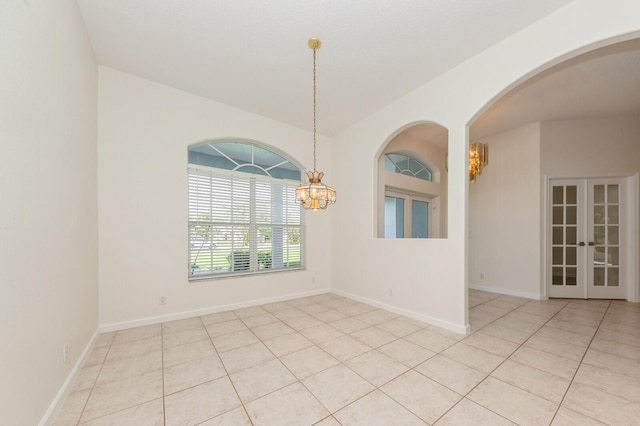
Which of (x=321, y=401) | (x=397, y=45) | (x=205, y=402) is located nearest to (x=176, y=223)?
(x=205, y=402)

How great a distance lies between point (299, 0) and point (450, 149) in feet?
7.86

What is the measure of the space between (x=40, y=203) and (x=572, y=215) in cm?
736

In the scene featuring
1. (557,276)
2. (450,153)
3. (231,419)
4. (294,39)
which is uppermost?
(294,39)

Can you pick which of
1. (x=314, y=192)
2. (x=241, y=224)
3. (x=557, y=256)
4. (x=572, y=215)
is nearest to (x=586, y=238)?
(x=572, y=215)

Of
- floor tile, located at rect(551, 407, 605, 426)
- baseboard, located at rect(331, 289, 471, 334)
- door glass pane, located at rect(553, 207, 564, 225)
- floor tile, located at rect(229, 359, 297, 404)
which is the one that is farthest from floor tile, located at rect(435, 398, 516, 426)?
door glass pane, located at rect(553, 207, 564, 225)

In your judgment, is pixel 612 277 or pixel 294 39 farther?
pixel 612 277

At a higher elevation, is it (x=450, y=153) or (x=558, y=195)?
(x=450, y=153)

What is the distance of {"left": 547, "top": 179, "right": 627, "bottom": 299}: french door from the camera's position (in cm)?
464

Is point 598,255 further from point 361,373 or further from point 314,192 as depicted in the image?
point 314,192

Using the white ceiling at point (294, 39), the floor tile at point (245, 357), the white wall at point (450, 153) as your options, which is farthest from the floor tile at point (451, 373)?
the white ceiling at point (294, 39)

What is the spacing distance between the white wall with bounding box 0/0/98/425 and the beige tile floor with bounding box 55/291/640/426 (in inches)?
19.1

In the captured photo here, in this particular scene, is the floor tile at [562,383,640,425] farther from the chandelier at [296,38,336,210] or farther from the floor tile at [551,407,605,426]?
the chandelier at [296,38,336,210]

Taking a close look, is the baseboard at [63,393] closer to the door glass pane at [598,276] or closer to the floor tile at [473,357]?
the floor tile at [473,357]

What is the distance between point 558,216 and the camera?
16.1 ft
